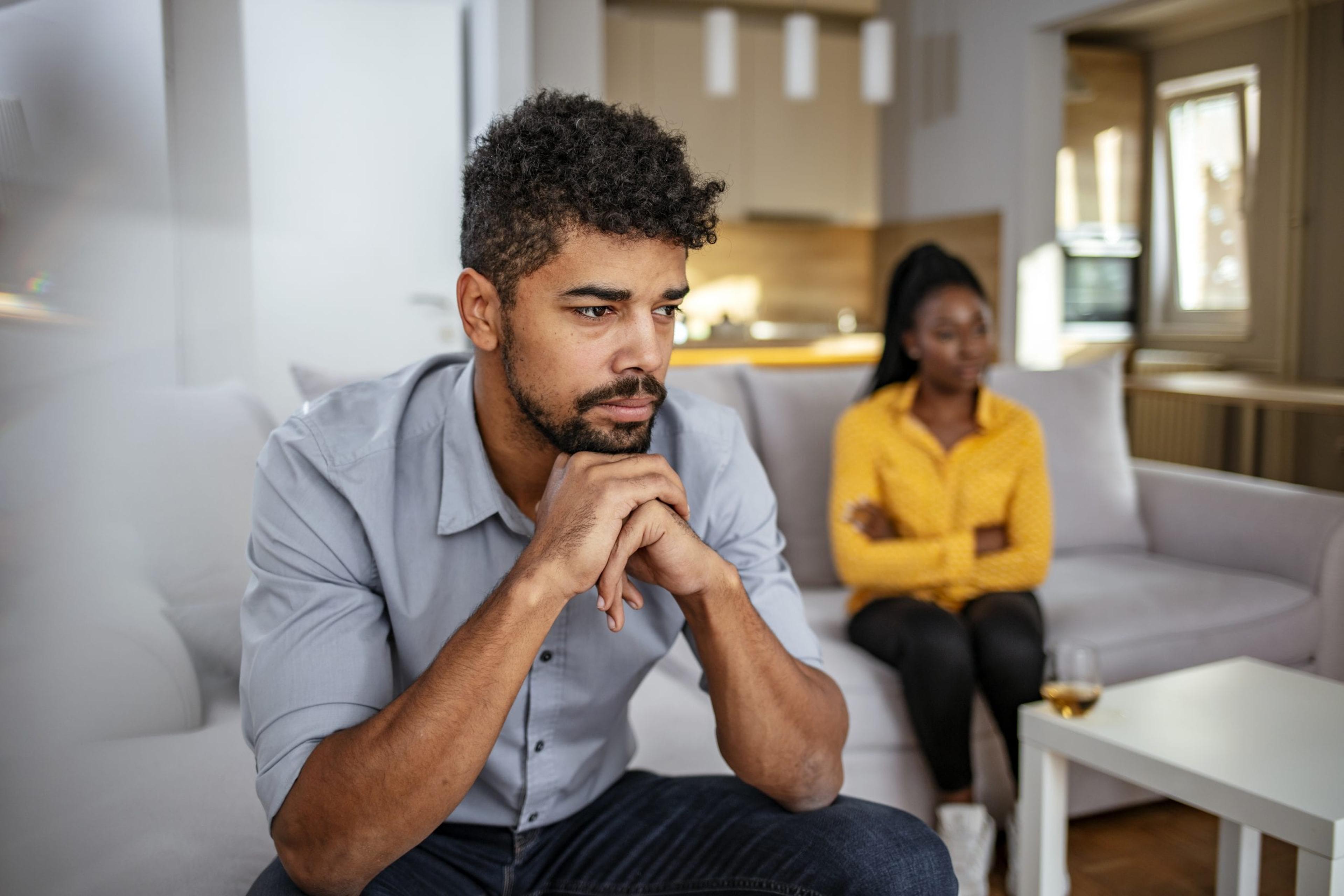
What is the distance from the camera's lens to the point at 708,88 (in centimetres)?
438

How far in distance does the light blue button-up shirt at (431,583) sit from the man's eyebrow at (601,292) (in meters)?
0.21

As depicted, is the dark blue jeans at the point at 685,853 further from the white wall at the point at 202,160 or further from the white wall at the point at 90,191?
the white wall at the point at 90,191

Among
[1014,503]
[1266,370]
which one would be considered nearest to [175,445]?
[1014,503]

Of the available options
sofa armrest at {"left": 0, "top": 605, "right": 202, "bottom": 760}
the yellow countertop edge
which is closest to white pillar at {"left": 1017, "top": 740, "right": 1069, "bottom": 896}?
sofa armrest at {"left": 0, "top": 605, "right": 202, "bottom": 760}

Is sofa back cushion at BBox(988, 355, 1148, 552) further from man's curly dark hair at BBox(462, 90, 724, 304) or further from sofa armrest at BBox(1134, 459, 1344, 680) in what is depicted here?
man's curly dark hair at BBox(462, 90, 724, 304)

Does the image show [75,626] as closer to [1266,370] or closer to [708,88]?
[708,88]

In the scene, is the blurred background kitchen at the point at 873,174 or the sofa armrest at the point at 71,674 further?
the blurred background kitchen at the point at 873,174

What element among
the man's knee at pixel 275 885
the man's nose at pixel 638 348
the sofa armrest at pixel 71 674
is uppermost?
the man's nose at pixel 638 348

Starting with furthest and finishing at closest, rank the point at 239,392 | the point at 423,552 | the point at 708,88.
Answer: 1. the point at 708,88
2. the point at 239,392
3. the point at 423,552

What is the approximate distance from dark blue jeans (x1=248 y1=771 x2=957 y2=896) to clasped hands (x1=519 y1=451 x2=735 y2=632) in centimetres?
24

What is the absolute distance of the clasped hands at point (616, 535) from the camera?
916 mm

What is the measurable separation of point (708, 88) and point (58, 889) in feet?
14.0

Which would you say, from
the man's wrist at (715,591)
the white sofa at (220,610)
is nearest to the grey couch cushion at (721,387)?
the white sofa at (220,610)

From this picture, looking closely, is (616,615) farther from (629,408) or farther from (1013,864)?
(1013,864)
